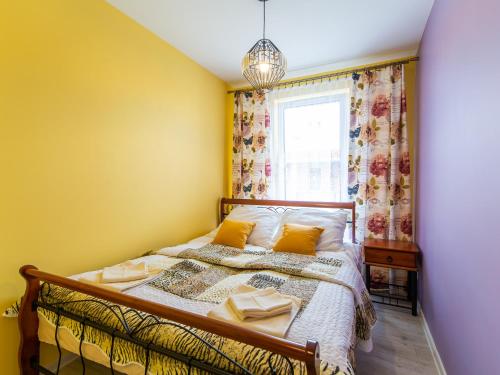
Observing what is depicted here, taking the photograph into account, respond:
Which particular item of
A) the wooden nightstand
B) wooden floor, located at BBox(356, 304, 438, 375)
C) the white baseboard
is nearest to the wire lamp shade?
the wooden nightstand

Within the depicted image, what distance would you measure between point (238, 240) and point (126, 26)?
210 cm

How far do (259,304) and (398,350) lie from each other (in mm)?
1434

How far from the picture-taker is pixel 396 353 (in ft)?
6.41

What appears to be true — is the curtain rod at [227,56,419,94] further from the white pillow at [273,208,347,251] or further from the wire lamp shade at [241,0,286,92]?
the white pillow at [273,208,347,251]

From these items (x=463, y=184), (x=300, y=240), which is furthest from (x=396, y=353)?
(x=463, y=184)

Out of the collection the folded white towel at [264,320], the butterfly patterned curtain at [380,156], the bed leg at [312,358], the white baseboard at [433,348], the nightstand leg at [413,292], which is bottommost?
the white baseboard at [433,348]

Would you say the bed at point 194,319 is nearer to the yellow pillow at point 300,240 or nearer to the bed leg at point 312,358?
the bed leg at point 312,358

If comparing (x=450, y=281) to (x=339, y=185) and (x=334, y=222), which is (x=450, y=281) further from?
(x=339, y=185)

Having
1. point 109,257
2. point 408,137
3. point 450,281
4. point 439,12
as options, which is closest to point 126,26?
point 109,257

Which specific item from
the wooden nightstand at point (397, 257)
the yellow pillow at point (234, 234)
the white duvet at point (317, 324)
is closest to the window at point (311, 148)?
the wooden nightstand at point (397, 257)

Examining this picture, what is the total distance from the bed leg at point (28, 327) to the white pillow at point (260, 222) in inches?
66.4

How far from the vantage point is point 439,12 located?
1889mm

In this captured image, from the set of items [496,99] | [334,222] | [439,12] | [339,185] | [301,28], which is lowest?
[334,222]

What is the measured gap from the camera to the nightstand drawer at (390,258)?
7.94 ft
